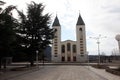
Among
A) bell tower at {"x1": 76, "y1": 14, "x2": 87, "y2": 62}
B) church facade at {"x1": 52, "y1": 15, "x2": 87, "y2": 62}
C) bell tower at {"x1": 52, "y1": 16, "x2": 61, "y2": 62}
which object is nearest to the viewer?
bell tower at {"x1": 76, "y1": 14, "x2": 87, "y2": 62}

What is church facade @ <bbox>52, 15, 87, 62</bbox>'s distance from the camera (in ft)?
326

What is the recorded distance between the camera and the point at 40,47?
49.9m

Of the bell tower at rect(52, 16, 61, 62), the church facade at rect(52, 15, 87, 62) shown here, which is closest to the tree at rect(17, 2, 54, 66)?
the church facade at rect(52, 15, 87, 62)

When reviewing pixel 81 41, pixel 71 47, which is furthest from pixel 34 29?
pixel 71 47

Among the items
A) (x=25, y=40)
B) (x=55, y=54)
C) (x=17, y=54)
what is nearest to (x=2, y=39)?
(x=17, y=54)

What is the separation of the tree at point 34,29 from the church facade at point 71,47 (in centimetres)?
4652

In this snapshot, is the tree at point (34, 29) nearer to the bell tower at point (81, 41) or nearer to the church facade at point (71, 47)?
the church facade at point (71, 47)

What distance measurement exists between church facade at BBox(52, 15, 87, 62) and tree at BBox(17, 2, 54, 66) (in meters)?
46.5

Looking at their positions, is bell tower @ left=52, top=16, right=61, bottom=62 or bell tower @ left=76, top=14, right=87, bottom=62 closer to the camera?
bell tower @ left=76, top=14, right=87, bottom=62

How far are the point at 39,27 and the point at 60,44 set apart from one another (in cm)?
5367

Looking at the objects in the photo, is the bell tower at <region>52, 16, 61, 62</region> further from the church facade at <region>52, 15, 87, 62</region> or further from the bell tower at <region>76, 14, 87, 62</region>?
the bell tower at <region>76, 14, 87, 62</region>

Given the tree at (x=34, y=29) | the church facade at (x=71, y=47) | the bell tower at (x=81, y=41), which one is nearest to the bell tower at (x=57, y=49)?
the church facade at (x=71, y=47)

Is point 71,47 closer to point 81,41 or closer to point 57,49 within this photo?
point 81,41

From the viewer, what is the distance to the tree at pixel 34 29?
48.2 m
